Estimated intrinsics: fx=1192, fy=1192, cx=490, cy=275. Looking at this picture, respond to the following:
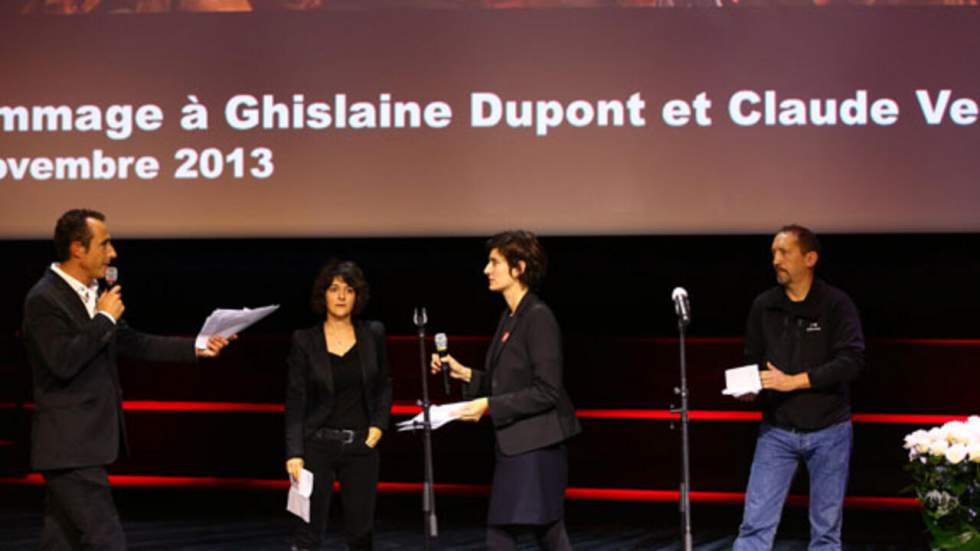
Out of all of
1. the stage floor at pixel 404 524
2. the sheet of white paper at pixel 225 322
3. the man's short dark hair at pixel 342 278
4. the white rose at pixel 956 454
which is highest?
the man's short dark hair at pixel 342 278

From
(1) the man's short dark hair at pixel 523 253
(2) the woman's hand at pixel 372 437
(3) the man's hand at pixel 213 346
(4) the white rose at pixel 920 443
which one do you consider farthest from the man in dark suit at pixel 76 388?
(4) the white rose at pixel 920 443

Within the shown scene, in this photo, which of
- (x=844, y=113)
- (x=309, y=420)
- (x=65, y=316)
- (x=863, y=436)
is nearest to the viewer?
(x=65, y=316)

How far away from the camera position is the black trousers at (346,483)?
4.68 m

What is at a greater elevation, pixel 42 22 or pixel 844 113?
pixel 42 22

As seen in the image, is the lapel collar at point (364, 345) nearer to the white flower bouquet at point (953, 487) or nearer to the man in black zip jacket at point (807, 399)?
the man in black zip jacket at point (807, 399)

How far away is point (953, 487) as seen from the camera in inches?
143

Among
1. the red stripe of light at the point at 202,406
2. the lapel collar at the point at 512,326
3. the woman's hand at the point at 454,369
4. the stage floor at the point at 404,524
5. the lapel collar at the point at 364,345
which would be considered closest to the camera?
the lapel collar at the point at 512,326

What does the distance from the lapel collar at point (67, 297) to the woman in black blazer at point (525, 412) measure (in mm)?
1292

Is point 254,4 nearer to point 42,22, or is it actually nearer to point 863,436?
point 42,22

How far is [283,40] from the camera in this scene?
6.14 metres

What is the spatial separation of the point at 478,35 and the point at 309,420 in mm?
2349

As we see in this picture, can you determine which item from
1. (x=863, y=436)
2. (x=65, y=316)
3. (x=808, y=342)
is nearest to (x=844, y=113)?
(x=808, y=342)

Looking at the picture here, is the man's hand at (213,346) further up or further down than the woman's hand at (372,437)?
further up

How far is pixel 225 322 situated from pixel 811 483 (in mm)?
2350
